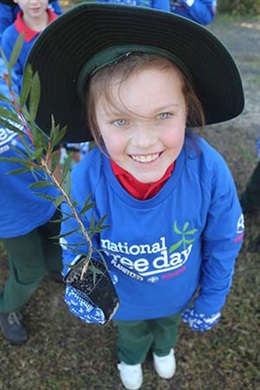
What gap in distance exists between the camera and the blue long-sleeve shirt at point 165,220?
1.44 meters

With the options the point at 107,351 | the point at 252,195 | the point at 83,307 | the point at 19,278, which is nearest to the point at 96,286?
the point at 83,307

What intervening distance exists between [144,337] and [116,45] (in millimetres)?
1389

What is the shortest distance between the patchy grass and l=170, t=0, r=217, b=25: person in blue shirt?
1798mm

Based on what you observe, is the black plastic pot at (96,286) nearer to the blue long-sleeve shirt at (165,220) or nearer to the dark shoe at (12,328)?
the blue long-sleeve shirt at (165,220)

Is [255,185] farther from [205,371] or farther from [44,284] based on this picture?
[44,284]

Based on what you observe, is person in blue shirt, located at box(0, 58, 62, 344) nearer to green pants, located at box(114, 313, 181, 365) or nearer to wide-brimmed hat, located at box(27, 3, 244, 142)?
wide-brimmed hat, located at box(27, 3, 244, 142)

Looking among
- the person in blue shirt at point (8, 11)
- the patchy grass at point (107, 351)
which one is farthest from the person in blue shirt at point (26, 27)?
the patchy grass at point (107, 351)

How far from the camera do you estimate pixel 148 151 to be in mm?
1196

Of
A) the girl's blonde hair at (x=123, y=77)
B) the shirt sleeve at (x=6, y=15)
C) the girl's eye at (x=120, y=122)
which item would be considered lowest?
the shirt sleeve at (x=6, y=15)

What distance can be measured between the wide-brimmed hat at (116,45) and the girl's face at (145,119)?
88mm

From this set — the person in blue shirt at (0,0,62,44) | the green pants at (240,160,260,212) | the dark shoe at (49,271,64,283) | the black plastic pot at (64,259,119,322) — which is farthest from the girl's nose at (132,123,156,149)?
the person in blue shirt at (0,0,62,44)

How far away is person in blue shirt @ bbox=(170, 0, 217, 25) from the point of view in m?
3.29

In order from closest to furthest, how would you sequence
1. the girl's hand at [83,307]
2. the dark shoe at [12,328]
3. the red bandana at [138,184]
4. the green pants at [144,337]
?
1. the girl's hand at [83,307]
2. the red bandana at [138,184]
3. the green pants at [144,337]
4. the dark shoe at [12,328]

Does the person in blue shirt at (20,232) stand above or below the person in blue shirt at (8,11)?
below
